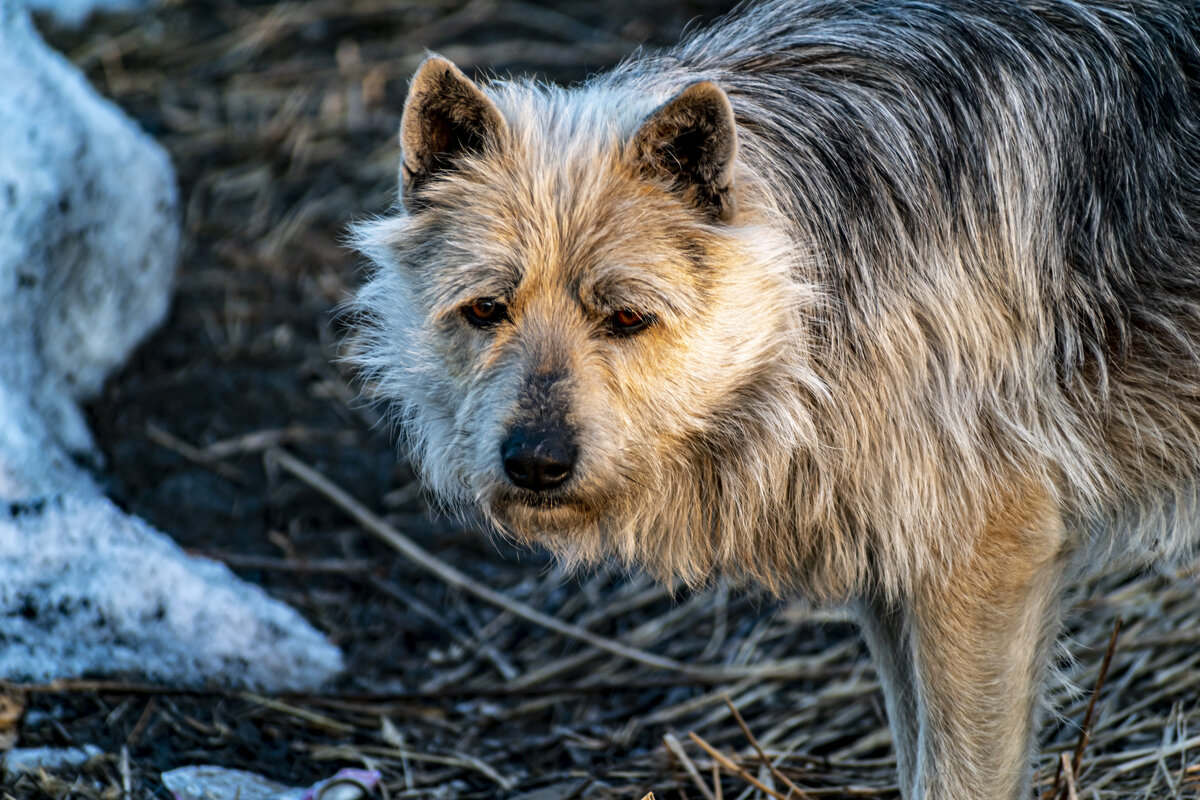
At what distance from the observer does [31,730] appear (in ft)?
11.6

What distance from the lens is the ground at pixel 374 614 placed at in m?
3.80

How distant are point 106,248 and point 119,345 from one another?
1.42ft

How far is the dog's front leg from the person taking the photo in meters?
3.08

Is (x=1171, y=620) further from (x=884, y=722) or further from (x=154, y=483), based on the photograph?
(x=154, y=483)

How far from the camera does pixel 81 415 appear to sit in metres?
4.91

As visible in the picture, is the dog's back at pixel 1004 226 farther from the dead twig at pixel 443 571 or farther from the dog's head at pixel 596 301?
the dead twig at pixel 443 571

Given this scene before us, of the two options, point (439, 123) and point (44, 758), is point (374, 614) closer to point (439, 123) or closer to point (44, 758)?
point (44, 758)

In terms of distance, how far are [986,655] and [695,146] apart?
4.97ft

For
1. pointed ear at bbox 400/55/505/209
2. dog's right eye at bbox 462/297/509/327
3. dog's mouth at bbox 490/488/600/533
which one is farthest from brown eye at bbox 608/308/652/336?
pointed ear at bbox 400/55/505/209

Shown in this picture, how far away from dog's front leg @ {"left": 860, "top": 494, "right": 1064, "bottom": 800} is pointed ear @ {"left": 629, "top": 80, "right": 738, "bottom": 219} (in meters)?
1.11

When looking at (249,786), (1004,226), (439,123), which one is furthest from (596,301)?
(249,786)

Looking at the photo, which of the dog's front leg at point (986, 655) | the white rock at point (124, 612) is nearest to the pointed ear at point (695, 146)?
the dog's front leg at point (986, 655)

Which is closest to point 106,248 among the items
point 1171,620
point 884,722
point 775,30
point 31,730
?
point 31,730

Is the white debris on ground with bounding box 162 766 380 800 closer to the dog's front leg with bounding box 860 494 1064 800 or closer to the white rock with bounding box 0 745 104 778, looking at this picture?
the white rock with bounding box 0 745 104 778
